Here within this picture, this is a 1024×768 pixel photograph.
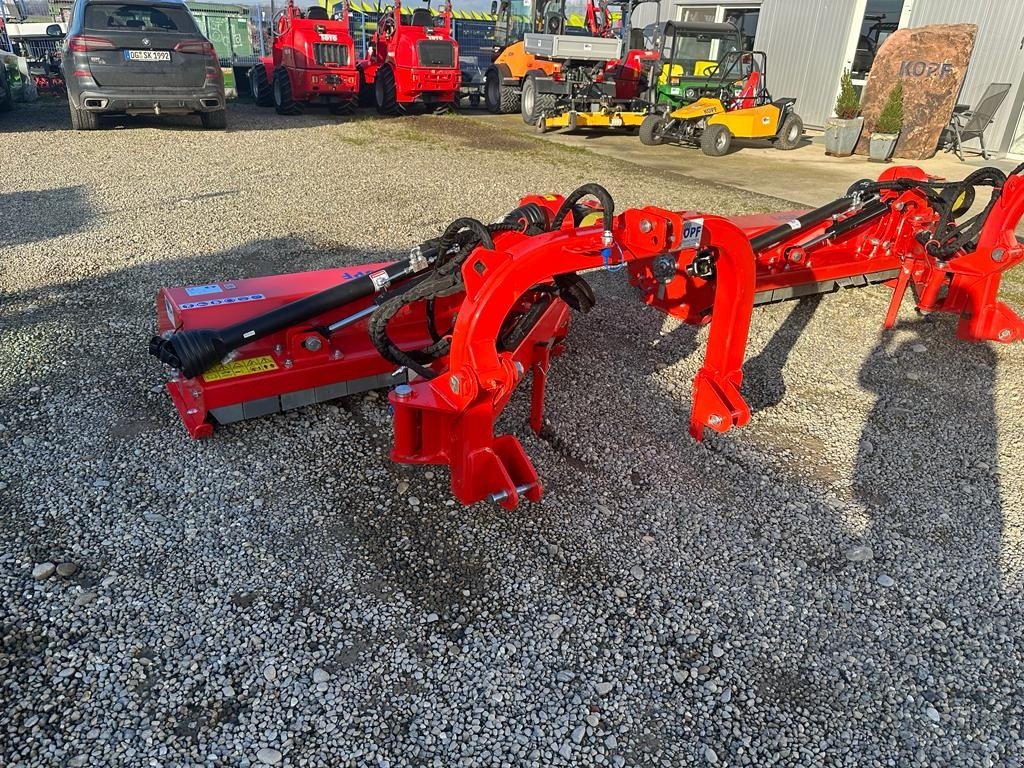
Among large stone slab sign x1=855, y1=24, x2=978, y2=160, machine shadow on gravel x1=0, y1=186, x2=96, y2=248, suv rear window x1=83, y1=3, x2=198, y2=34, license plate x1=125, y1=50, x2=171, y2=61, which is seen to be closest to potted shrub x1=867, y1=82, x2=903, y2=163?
large stone slab sign x1=855, y1=24, x2=978, y2=160

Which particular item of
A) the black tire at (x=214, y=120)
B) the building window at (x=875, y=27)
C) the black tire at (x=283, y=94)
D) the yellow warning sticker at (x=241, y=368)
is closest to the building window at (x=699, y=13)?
the building window at (x=875, y=27)

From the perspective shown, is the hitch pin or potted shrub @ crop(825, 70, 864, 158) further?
potted shrub @ crop(825, 70, 864, 158)

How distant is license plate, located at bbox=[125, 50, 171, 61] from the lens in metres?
10.3

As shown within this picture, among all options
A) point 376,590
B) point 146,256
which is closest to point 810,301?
point 376,590

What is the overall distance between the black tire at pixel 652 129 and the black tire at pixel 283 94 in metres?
6.92

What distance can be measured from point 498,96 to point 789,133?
21.2 feet

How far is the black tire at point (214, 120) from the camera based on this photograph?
39.4 ft

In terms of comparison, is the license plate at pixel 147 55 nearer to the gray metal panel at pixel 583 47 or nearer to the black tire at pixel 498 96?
the gray metal panel at pixel 583 47

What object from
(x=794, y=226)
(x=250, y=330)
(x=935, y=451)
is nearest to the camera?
(x=250, y=330)

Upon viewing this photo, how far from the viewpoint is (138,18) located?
424 inches

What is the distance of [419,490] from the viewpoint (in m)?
3.19

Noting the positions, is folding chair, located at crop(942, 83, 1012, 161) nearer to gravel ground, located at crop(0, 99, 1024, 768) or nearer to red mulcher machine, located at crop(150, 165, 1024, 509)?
red mulcher machine, located at crop(150, 165, 1024, 509)

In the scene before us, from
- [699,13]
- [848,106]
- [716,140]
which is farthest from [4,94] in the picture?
[848,106]

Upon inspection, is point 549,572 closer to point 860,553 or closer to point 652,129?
point 860,553
